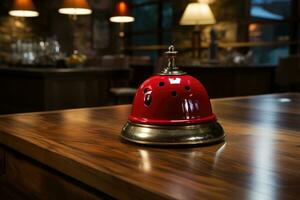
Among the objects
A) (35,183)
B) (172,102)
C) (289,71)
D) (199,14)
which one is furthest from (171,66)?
(199,14)

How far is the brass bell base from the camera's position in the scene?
0.87 m

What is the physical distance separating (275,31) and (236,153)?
603cm

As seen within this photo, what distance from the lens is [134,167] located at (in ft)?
2.37

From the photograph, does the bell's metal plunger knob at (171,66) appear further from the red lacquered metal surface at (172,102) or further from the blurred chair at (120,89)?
the blurred chair at (120,89)

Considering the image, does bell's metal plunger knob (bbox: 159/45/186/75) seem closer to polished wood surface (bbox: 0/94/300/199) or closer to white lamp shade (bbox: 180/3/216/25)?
polished wood surface (bbox: 0/94/300/199)

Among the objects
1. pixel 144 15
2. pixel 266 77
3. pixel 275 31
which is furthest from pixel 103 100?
pixel 144 15

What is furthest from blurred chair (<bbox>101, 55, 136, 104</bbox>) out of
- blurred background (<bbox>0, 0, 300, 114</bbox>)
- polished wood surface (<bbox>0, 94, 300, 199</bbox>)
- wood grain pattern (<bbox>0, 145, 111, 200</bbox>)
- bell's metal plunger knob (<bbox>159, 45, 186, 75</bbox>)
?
bell's metal plunger knob (<bbox>159, 45, 186, 75</bbox>)

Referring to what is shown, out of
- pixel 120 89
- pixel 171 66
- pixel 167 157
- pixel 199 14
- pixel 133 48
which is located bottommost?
pixel 120 89

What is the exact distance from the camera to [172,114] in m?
0.88

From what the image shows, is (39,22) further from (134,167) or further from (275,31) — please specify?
(134,167)

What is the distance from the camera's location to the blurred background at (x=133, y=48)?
4594 mm

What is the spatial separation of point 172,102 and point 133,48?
8486 millimetres

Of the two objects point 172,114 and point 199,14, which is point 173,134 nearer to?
point 172,114

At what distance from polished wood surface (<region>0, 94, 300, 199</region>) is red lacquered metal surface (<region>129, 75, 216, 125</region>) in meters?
0.06
